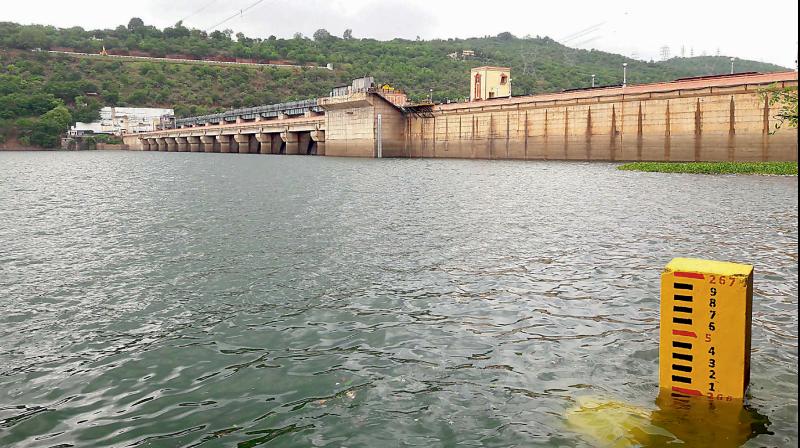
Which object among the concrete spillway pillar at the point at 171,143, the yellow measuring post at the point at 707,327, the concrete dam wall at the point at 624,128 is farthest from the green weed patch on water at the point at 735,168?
the concrete spillway pillar at the point at 171,143

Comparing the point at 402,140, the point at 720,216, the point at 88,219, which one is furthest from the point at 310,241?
the point at 402,140

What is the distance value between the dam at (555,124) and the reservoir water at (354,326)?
2380 centimetres

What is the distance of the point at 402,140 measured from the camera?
9712cm

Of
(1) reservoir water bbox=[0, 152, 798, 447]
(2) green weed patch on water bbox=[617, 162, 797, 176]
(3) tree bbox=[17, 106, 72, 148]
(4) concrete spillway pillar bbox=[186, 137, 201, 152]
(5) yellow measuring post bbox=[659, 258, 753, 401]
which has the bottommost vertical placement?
(1) reservoir water bbox=[0, 152, 798, 447]

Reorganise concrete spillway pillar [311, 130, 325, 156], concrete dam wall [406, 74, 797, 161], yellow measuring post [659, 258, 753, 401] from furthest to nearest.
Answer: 1. concrete spillway pillar [311, 130, 325, 156]
2. concrete dam wall [406, 74, 797, 161]
3. yellow measuring post [659, 258, 753, 401]

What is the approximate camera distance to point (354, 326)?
11.2 meters

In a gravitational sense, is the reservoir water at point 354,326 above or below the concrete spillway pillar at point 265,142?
below

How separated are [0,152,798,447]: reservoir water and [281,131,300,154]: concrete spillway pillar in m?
96.2

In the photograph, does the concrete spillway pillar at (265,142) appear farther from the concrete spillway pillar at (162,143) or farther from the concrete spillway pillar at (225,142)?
the concrete spillway pillar at (162,143)

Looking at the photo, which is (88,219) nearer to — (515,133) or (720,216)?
(720,216)

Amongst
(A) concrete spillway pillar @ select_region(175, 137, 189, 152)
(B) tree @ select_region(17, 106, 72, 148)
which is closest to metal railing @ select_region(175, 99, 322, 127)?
(A) concrete spillway pillar @ select_region(175, 137, 189, 152)

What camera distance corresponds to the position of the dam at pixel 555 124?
54.6 metres

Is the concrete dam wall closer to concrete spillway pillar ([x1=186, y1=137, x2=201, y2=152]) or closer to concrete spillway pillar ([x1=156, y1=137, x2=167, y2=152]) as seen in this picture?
concrete spillway pillar ([x1=186, y1=137, x2=201, y2=152])

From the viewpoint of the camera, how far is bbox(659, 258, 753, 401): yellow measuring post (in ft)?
23.2
